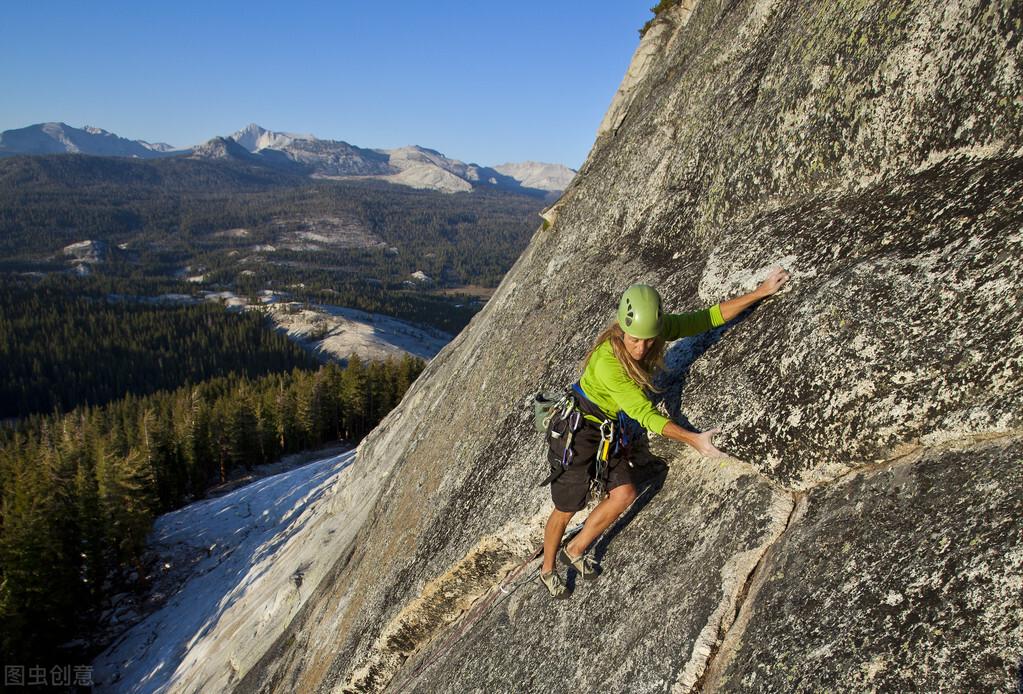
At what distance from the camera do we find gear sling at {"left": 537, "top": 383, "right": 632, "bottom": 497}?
7402 millimetres

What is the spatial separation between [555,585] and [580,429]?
2.37 m

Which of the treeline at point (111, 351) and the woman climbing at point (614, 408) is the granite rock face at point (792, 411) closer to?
the woman climbing at point (614, 408)

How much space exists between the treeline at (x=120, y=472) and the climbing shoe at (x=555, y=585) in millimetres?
40461

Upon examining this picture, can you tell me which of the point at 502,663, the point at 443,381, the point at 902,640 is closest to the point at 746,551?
the point at 902,640

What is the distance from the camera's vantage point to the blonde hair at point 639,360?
22.8 feet

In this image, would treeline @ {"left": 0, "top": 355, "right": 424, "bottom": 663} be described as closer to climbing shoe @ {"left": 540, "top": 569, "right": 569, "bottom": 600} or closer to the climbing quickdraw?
climbing shoe @ {"left": 540, "top": 569, "right": 569, "bottom": 600}

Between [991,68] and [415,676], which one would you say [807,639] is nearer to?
[991,68]

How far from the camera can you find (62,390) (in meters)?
147

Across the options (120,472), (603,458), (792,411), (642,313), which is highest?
(642,313)

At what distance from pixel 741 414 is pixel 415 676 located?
740cm

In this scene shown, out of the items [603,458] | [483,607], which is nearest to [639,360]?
[603,458]

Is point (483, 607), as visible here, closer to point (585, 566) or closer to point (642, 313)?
point (585, 566)

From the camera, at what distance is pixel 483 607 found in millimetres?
10148

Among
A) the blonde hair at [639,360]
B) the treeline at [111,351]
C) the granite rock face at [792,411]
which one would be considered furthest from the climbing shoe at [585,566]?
the treeline at [111,351]
